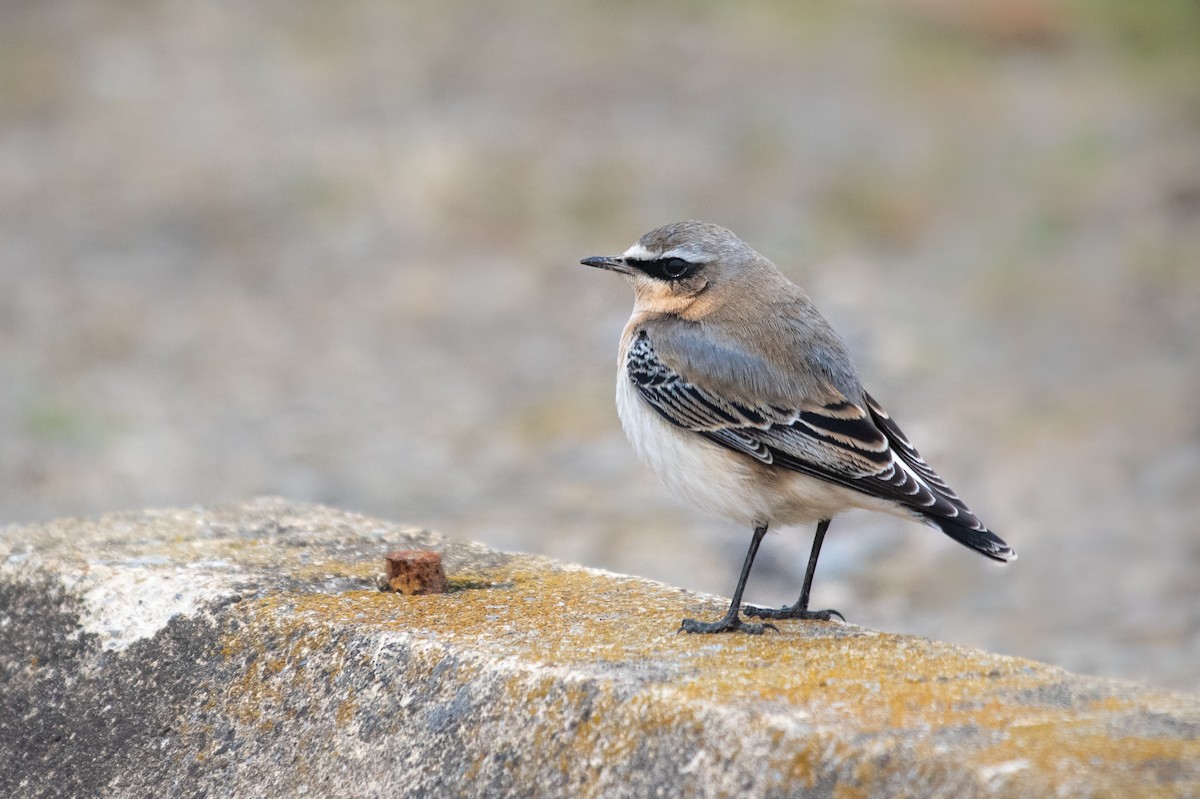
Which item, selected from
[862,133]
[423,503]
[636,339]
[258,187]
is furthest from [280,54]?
[636,339]

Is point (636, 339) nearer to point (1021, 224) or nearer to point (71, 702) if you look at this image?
point (71, 702)

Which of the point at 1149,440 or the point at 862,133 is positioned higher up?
the point at 862,133

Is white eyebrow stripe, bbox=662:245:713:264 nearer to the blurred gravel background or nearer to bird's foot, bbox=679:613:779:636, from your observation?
bird's foot, bbox=679:613:779:636

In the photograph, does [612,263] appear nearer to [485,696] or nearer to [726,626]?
[726,626]

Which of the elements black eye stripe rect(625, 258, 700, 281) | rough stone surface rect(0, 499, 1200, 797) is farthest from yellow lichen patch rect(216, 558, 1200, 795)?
black eye stripe rect(625, 258, 700, 281)

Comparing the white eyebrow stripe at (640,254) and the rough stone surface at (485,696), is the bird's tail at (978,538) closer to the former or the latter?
the rough stone surface at (485,696)

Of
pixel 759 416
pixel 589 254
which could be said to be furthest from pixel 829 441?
pixel 589 254

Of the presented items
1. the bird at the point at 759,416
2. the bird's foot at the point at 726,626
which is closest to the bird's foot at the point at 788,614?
the bird at the point at 759,416
